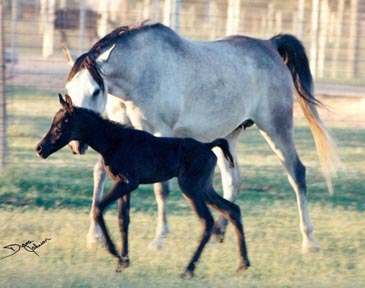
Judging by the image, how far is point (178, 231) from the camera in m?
7.75

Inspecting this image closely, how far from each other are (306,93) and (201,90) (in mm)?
1257

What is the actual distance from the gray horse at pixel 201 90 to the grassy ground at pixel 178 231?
0.34m

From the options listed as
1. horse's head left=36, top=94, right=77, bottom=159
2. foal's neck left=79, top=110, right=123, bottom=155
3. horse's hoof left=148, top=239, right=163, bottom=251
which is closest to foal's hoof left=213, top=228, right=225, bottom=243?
horse's hoof left=148, top=239, right=163, bottom=251

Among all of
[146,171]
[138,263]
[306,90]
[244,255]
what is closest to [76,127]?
[146,171]

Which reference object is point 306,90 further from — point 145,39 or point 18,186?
point 18,186

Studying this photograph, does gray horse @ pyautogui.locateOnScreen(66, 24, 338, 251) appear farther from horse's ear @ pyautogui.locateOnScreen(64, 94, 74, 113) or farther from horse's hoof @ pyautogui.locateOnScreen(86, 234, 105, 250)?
horse's ear @ pyautogui.locateOnScreen(64, 94, 74, 113)

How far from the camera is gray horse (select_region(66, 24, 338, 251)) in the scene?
7.10 meters

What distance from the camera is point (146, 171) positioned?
6281mm

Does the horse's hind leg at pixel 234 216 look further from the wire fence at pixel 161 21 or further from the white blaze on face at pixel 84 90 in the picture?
the wire fence at pixel 161 21

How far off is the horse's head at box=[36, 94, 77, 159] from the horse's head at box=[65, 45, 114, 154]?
1.86 feet

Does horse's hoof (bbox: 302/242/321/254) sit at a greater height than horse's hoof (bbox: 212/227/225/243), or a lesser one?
lesser

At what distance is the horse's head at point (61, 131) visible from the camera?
6.11 metres

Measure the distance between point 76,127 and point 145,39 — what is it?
4.95ft

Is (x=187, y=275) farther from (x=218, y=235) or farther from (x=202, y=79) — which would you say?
(x=202, y=79)
